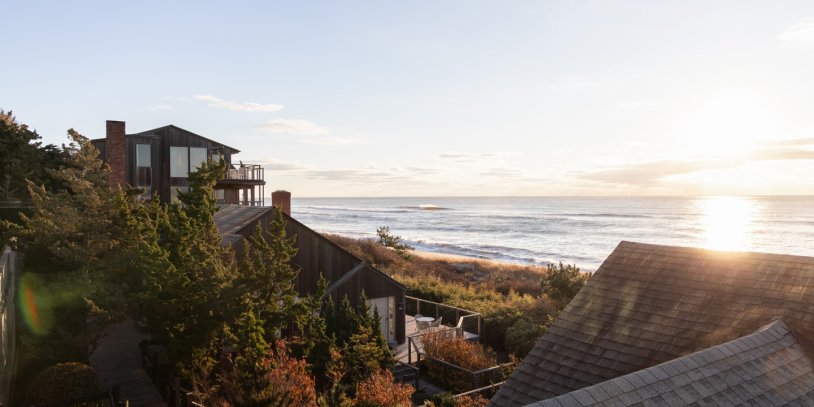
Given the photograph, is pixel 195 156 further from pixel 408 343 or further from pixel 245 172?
pixel 408 343

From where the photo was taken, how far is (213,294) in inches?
566

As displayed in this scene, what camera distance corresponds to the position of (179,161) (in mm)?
40125

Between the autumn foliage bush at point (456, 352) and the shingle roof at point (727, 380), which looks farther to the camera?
the autumn foliage bush at point (456, 352)

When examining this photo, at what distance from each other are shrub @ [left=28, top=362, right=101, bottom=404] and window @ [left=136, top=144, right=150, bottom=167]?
86.8ft

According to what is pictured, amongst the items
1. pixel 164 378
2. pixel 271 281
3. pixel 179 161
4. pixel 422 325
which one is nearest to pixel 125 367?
pixel 164 378

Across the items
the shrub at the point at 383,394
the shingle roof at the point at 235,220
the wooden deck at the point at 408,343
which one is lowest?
the wooden deck at the point at 408,343

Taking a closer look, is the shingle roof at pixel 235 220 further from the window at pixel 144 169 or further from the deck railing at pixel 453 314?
the window at pixel 144 169

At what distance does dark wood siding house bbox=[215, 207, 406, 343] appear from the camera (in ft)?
76.4

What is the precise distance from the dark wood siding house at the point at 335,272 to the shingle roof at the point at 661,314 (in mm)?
12111

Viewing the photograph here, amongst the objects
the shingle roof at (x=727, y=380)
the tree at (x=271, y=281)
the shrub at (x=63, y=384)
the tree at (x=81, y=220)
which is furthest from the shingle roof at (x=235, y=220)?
the shingle roof at (x=727, y=380)

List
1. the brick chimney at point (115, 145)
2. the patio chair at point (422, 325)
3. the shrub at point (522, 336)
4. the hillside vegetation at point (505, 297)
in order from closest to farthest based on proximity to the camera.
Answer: the shrub at point (522, 336), the hillside vegetation at point (505, 297), the patio chair at point (422, 325), the brick chimney at point (115, 145)

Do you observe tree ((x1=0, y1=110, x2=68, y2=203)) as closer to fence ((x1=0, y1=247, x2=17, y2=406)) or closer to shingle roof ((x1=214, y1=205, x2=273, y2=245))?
shingle roof ((x1=214, y1=205, x2=273, y2=245))

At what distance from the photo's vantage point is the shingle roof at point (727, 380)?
7762 mm

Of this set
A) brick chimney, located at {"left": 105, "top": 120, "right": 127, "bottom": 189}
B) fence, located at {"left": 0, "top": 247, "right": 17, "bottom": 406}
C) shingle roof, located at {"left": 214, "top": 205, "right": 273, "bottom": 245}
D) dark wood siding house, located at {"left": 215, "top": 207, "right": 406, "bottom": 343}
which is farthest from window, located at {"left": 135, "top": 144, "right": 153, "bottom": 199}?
fence, located at {"left": 0, "top": 247, "right": 17, "bottom": 406}
